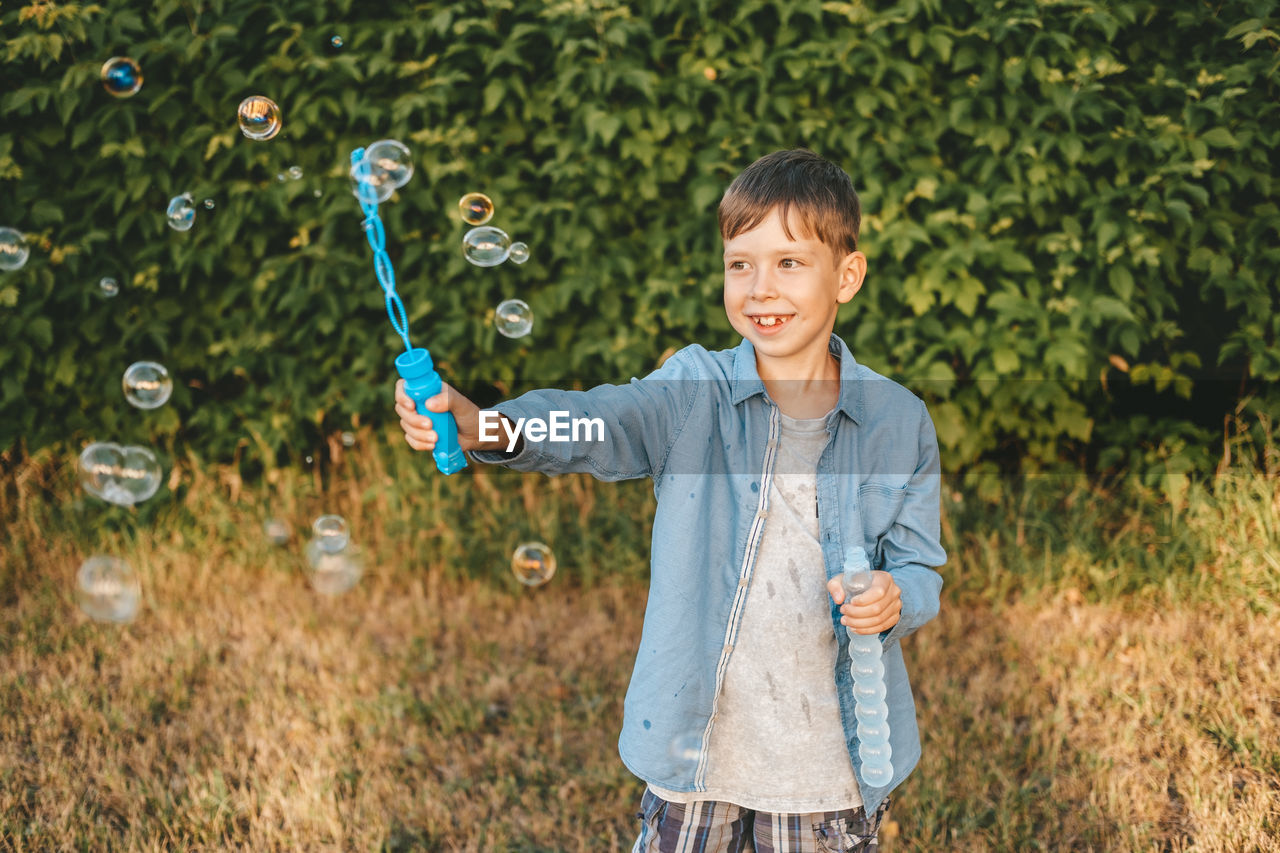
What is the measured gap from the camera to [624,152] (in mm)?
4055

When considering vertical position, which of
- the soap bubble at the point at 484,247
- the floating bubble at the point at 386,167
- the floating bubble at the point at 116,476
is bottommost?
the floating bubble at the point at 116,476

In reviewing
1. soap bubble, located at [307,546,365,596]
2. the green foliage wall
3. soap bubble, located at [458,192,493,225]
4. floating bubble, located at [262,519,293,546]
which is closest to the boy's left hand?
soap bubble, located at [458,192,493,225]

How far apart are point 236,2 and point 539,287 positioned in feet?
5.40

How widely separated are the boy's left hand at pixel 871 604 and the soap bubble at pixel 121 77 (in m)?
3.40

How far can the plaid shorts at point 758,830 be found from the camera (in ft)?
6.22

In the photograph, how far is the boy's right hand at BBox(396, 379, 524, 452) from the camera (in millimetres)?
1537

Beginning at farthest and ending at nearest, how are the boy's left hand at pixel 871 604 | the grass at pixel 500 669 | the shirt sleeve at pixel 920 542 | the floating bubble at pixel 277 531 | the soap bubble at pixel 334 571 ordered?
the floating bubble at pixel 277 531, the soap bubble at pixel 334 571, the grass at pixel 500 669, the shirt sleeve at pixel 920 542, the boy's left hand at pixel 871 604

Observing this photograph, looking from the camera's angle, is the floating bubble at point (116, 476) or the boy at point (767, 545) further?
the floating bubble at point (116, 476)

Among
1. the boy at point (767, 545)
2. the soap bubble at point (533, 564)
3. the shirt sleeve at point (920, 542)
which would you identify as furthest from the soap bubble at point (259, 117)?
the shirt sleeve at point (920, 542)

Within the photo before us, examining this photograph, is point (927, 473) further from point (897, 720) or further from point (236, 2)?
point (236, 2)

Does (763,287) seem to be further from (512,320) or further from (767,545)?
A: (512,320)

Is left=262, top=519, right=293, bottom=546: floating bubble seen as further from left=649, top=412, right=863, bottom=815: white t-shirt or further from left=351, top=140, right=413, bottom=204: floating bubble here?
left=649, top=412, right=863, bottom=815: white t-shirt

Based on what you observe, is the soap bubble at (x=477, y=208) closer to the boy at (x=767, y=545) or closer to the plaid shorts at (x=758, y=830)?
the boy at (x=767, y=545)

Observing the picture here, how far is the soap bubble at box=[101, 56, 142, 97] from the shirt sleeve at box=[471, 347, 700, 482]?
2897mm
